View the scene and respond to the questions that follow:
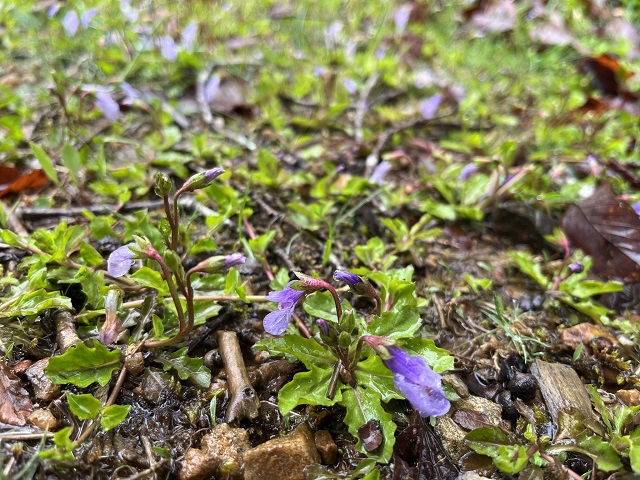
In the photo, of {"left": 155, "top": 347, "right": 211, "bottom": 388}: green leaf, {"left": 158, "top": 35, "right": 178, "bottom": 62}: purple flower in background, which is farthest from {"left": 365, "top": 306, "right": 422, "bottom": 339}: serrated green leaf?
{"left": 158, "top": 35, "right": 178, "bottom": 62}: purple flower in background

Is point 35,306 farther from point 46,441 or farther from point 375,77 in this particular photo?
point 375,77

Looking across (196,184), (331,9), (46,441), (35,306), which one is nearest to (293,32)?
(331,9)

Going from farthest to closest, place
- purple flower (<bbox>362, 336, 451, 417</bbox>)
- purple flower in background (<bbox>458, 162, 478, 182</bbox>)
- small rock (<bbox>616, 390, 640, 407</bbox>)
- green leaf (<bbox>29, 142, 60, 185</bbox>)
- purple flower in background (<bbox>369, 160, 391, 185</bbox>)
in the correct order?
1. purple flower in background (<bbox>458, 162, 478, 182</bbox>)
2. purple flower in background (<bbox>369, 160, 391, 185</bbox>)
3. green leaf (<bbox>29, 142, 60, 185</bbox>)
4. small rock (<bbox>616, 390, 640, 407</bbox>)
5. purple flower (<bbox>362, 336, 451, 417</bbox>)

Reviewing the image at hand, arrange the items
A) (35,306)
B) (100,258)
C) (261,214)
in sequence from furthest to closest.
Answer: (261,214), (100,258), (35,306)

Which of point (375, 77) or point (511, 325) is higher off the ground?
point (375, 77)

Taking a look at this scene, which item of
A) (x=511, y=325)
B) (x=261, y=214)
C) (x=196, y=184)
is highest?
(x=196, y=184)

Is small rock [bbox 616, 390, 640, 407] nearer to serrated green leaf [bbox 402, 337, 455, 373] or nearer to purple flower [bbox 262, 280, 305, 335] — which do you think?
serrated green leaf [bbox 402, 337, 455, 373]
